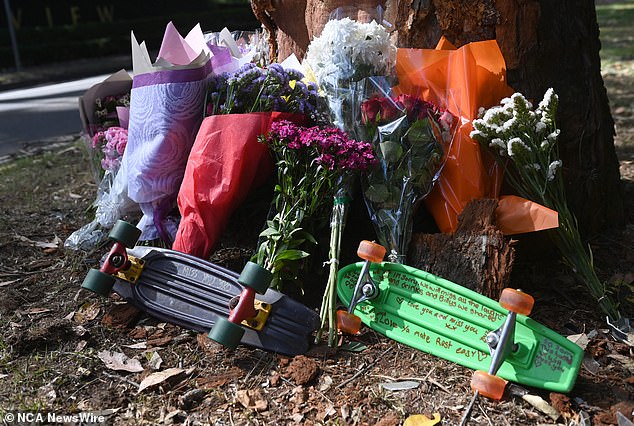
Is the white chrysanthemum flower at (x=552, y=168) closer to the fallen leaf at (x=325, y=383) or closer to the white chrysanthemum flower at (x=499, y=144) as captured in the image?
the white chrysanthemum flower at (x=499, y=144)

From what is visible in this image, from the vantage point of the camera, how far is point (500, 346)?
7.06 feet

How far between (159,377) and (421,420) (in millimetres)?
875

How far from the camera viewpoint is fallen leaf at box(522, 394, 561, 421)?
2.10 metres

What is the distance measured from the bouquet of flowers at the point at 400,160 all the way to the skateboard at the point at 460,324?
0.54 ft

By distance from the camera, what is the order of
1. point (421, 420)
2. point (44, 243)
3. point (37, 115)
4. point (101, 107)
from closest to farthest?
point (421, 420), point (44, 243), point (101, 107), point (37, 115)

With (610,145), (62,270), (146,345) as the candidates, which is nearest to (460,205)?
(610,145)

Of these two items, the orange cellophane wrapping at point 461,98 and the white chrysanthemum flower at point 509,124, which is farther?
the orange cellophane wrapping at point 461,98

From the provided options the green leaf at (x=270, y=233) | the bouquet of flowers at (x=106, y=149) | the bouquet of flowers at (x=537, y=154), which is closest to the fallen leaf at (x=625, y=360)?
the bouquet of flowers at (x=537, y=154)

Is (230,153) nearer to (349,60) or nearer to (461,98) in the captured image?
(349,60)

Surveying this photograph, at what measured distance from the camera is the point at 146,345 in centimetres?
255

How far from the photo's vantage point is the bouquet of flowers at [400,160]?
8.64ft

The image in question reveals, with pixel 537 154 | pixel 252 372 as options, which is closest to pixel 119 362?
pixel 252 372

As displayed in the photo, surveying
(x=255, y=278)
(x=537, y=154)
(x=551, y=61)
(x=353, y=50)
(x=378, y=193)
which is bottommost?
(x=255, y=278)

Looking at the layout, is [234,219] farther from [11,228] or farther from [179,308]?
[11,228]
